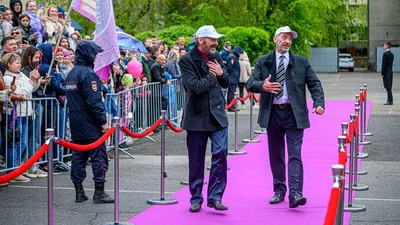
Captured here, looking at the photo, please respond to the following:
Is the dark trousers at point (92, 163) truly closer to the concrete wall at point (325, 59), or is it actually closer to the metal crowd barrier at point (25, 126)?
the metal crowd barrier at point (25, 126)

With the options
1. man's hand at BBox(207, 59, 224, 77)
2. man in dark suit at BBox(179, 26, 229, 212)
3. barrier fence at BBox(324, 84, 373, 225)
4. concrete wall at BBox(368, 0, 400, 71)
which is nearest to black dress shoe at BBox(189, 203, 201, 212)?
man in dark suit at BBox(179, 26, 229, 212)

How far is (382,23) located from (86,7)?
54432 millimetres

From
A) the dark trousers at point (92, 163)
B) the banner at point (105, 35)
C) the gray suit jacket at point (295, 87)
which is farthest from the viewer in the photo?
the banner at point (105, 35)

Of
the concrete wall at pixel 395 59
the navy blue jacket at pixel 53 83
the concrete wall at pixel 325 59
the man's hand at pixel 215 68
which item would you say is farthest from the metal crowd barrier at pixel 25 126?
the concrete wall at pixel 325 59

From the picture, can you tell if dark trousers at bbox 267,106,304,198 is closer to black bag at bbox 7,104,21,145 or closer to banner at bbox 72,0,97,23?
black bag at bbox 7,104,21,145

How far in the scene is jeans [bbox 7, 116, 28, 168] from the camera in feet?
38.6

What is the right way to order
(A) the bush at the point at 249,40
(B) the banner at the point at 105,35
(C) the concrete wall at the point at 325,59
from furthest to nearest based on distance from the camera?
(C) the concrete wall at the point at 325,59 → (A) the bush at the point at 249,40 → (B) the banner at the point at 105,35

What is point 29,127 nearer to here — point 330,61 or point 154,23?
point 154,23

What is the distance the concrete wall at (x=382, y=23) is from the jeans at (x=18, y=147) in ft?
180

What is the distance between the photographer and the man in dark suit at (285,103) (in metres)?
9.91

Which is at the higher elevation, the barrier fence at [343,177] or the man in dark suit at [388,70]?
the man in dark suit at [388,70]

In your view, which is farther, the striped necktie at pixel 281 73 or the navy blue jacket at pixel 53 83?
the navy blue jacket at pixel 53 83

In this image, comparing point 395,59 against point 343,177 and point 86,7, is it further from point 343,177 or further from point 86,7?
point 343,177

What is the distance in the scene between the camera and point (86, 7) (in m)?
13.6
